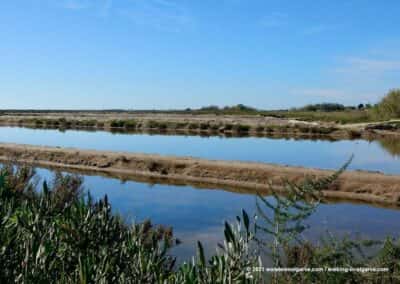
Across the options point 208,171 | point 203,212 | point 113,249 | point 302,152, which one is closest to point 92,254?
point 113,249

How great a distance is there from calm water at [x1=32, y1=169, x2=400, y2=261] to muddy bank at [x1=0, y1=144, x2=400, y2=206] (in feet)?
3.93

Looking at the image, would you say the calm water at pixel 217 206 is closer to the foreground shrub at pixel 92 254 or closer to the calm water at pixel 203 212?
the calm water at pixel 203 212

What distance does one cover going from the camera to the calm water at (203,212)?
10328 millimetres

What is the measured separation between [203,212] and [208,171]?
5820mm

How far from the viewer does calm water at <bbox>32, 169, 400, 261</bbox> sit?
10.3 m

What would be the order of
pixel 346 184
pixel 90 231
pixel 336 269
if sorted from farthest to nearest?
pixel 346 184 → pixel 336 269 → pixel 90 231

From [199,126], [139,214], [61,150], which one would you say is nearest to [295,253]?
[139,214]

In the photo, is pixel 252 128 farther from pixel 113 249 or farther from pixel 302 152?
pixel 113 249

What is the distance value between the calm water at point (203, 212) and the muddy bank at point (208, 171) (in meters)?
1.20

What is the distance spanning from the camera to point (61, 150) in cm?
2402

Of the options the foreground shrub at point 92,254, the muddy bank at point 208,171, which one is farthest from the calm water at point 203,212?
the foreground shrub at point 92,254

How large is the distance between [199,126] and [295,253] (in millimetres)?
39351

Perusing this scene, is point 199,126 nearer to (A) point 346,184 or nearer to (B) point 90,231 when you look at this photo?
(A) point 346,184

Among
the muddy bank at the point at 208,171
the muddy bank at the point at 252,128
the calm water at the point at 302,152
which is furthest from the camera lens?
the muddy bank at the point at 252,128
